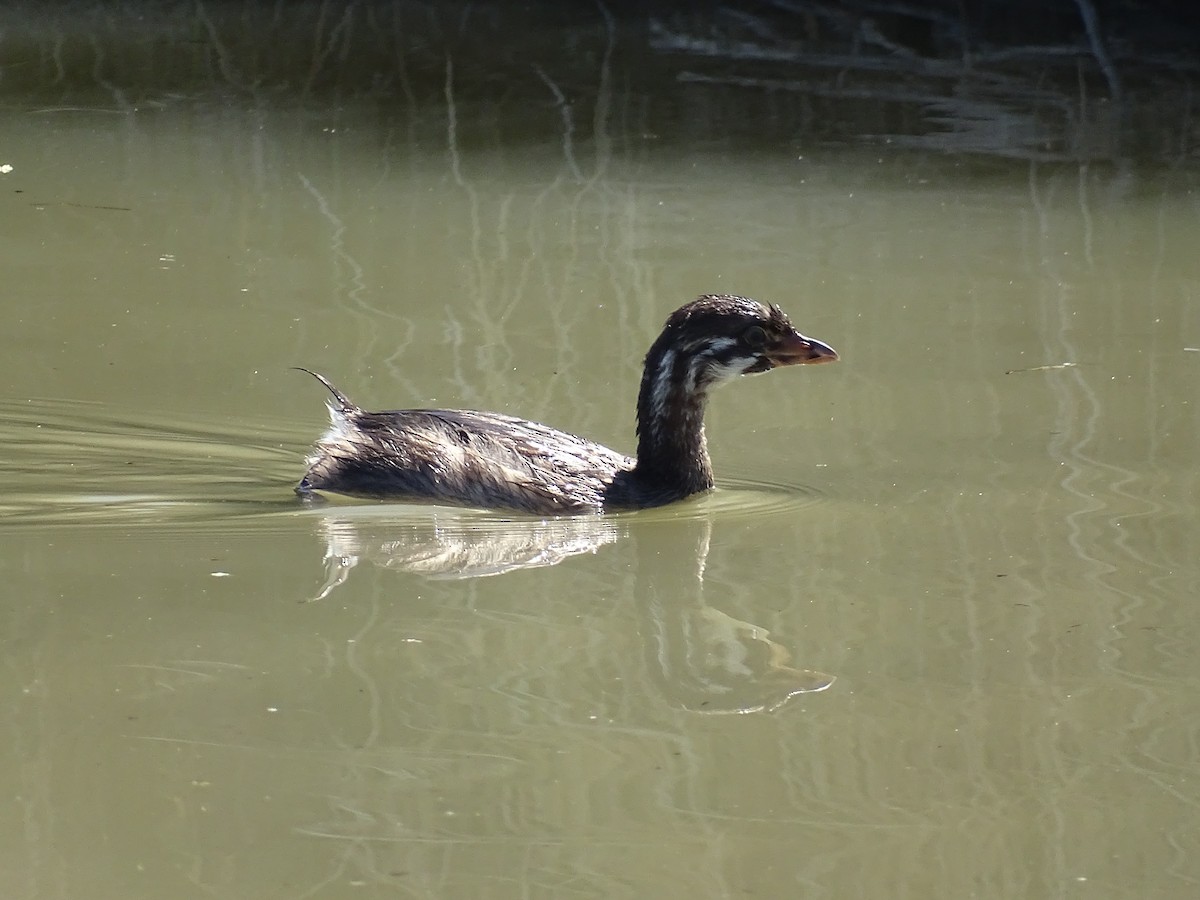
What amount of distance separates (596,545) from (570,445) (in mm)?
761

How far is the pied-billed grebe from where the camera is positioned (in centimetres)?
719

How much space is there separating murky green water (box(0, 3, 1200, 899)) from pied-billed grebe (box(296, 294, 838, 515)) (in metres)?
0.17

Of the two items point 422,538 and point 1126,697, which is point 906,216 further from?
point 1126,697

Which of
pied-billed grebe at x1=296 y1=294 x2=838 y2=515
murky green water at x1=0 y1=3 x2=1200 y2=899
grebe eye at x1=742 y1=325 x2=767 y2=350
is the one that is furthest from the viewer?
grebe eye at x1=742 y1=325 x2=767 y2=350

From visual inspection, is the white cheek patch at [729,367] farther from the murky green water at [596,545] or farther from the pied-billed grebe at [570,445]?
the murky green water at [596,545]

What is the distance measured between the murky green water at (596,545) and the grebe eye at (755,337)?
0.42 meters

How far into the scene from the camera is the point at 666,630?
5648mm

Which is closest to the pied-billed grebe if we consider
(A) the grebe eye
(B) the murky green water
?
(A) the grebe eye

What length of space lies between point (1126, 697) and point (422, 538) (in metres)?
2.44

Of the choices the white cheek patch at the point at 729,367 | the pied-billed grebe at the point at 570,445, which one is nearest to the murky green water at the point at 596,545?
the pied-billed grebe at the point at 570,445

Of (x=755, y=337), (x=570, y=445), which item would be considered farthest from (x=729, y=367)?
(x=570, y=445)

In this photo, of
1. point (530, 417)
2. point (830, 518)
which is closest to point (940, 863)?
point (830, 518)

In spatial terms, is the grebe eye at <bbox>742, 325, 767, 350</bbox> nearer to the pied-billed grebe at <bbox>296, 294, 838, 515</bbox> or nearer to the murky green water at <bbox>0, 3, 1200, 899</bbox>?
the pied-billed grebe at <bbox>296, 294, 838, 515</bbox>

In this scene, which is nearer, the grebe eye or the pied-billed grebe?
the pied-billed grebe
